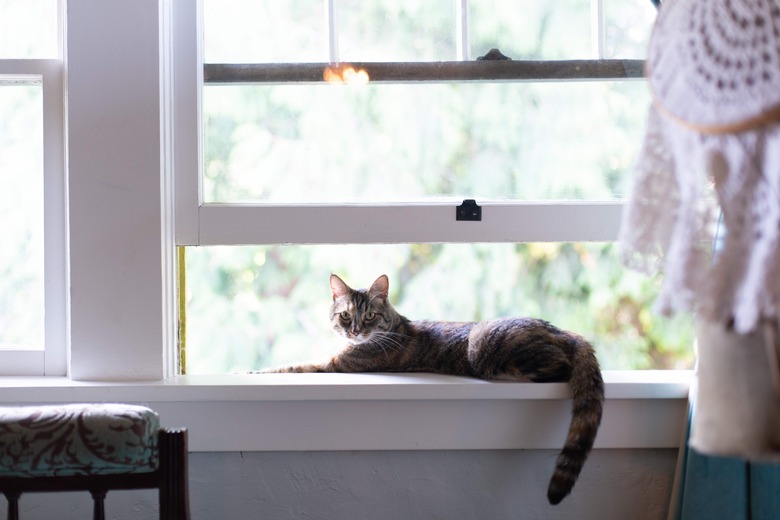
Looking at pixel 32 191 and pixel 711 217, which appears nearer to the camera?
pixel 711 217

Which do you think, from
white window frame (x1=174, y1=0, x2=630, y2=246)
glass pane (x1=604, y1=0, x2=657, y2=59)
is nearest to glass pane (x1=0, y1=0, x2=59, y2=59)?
white window frame (x1=174, y1=0, x2=630, y2=246)

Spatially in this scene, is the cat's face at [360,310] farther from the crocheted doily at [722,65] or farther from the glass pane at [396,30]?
the crocheted doily at [722,65]

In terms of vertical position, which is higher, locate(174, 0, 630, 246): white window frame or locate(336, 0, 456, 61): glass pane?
locate(336, 0, 456, 61): glass pane

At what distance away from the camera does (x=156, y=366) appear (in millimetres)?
1721

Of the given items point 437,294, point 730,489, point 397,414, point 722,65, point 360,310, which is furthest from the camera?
point 437,294

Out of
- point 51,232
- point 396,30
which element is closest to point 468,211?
point 396,30

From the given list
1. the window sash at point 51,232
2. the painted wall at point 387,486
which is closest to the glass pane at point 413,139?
the window sash at point 51,232

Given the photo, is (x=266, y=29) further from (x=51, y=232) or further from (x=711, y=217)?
(x=711, y=217)

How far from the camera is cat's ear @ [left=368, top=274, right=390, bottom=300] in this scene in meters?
1.94

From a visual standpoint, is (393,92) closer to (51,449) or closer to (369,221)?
(369,221)

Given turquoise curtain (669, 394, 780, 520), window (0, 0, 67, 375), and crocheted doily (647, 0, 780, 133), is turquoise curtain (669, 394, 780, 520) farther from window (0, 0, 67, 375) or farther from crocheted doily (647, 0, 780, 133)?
window (0, 0, 67, 375)

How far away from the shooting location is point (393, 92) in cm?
184

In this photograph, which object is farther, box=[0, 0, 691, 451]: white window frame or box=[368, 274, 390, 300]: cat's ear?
box=[368, 274, 390, 300]: cat's ear

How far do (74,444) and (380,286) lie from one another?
3.09 feet
